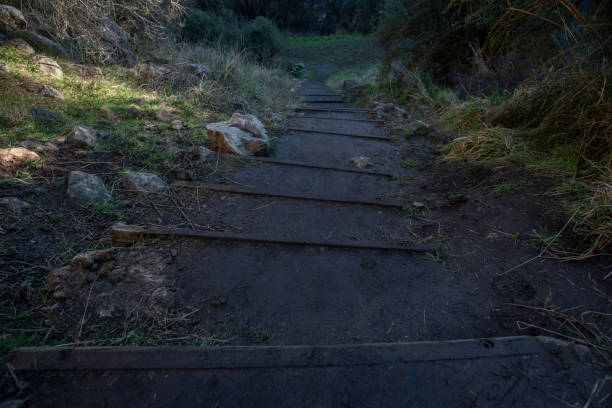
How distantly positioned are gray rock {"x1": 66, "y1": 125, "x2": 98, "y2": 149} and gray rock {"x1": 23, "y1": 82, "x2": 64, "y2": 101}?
1.29m

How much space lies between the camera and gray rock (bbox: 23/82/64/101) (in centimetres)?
353

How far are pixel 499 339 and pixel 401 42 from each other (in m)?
7.85

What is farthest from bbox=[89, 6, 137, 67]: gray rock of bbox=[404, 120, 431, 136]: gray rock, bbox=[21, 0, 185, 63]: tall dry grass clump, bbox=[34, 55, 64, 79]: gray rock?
bbox=[404, 120, 431, 136]: gray rock

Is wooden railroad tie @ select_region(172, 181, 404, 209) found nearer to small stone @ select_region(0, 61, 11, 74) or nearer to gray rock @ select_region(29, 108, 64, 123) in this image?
gray rock @ select_region(29, 108, 64, 123)

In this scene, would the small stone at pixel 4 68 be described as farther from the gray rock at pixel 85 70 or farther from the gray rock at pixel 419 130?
the gray rock at pixel 419 130

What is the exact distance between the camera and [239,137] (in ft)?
11.4

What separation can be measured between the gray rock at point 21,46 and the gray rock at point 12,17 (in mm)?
387

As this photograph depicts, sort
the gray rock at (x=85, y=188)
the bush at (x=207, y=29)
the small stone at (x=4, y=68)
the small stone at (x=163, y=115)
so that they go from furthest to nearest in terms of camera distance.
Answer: the bush at (x=207, y=29) → the small stone at (x=163, y=115) → the small stone at (x=4, y=68) → the gray rock at (x=85, y=188)

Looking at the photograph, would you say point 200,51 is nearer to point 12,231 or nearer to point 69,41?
point 69,41

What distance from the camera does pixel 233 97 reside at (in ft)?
17.6

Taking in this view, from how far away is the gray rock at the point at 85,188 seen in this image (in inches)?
81.6

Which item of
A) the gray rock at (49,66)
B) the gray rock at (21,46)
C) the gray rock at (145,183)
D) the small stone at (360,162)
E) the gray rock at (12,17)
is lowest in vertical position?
the gray rock at (145,183)

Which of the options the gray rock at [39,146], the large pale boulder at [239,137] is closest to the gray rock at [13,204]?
the gray rock at [39,146]

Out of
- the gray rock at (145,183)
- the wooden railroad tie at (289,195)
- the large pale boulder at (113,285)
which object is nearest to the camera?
the large pale boulder at (113,285)
